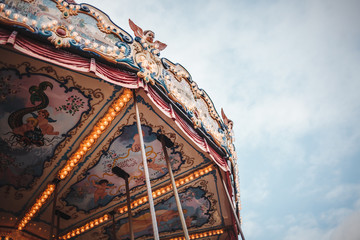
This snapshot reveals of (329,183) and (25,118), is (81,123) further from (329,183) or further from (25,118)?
(329,183)

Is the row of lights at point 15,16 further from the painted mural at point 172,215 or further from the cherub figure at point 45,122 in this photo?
the painted mural at point 172,215

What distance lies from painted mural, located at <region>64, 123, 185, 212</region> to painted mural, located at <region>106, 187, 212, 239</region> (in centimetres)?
88

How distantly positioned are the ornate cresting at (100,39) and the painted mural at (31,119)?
92 centimetres

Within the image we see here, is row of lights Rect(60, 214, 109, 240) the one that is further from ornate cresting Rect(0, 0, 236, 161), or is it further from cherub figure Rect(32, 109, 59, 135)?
ornate cresting Rect(0, 0, 236, 161)

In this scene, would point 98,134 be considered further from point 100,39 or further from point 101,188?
point 100,39

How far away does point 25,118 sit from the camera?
14.4 ft

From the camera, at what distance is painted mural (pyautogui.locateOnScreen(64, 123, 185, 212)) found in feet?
16.2

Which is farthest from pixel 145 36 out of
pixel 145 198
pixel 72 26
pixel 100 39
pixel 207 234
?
pixel 207 234

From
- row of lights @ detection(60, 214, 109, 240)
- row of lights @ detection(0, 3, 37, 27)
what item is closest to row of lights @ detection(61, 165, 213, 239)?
row of lights @ detection(60, 214, 109, 240)

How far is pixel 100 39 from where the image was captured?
3.68 meters

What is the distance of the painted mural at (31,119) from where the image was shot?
394 centimetres

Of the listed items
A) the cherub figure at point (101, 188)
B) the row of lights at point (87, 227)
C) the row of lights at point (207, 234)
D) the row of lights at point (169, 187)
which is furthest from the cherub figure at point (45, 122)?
the row of lights at point (207, 234)

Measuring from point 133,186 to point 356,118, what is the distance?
167 feet

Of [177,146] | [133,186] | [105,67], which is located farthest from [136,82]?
[133,186]
